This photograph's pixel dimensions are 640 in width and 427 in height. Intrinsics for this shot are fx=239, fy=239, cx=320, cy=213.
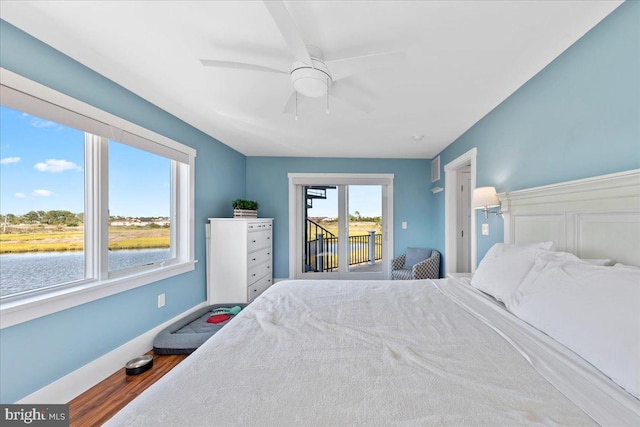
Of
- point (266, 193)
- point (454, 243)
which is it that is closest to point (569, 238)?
point (454, 243)

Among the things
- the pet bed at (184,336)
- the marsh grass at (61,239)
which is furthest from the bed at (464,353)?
the marsh grass at (61,239)

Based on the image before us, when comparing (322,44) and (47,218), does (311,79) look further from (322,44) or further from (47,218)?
(47,218)

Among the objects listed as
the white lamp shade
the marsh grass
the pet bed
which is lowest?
the pet bed

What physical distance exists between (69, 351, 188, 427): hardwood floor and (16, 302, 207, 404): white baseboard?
5cm

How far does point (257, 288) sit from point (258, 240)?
2.33 feet

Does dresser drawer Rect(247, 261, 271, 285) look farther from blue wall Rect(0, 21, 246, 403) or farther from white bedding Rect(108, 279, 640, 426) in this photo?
white bedding Rect(108, 279, 640, 426)

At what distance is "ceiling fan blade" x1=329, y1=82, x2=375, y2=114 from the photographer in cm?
198

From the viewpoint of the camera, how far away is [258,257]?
361cm

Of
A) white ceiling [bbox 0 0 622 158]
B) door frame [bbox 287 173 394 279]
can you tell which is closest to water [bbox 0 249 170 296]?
white ceiling [bbox 0 0 622 158]

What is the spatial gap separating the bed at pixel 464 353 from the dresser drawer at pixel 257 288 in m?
1.87

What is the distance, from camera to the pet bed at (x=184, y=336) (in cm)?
223

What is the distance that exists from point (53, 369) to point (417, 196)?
475 centimetres

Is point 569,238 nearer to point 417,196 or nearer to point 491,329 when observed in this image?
point 491,329

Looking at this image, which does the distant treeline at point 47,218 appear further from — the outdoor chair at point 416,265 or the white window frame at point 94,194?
the outdoor chair at point 416,265
